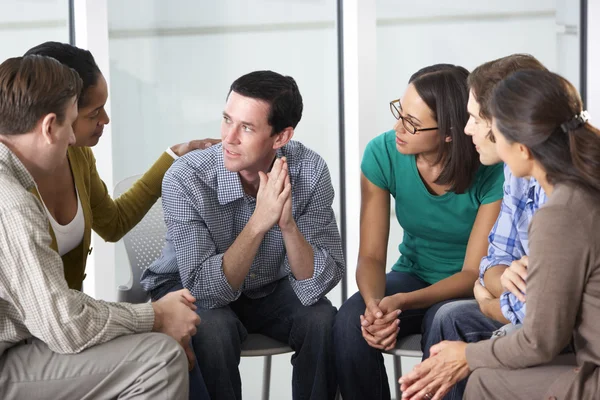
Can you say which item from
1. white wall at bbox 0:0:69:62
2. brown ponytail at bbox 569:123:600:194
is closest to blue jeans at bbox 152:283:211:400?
brown ponytail at bbox 569:123:600:194

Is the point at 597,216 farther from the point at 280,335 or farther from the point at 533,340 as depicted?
the point at 280,335

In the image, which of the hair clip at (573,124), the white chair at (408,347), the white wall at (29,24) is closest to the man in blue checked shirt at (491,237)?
the white chair at (408,347)

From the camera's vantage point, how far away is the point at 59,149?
6.39ft

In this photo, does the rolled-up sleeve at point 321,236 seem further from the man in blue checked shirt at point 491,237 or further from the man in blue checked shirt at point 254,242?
the man in blue checked shirt at point 491,237

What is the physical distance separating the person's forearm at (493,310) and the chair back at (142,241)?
110 centimetres

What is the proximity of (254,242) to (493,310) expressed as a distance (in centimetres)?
69

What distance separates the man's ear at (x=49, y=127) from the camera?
188 centimetres

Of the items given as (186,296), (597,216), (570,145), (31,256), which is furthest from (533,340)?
(31,256)

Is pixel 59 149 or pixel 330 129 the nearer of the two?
pixel 59 149

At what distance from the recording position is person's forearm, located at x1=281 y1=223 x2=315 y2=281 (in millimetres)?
2381

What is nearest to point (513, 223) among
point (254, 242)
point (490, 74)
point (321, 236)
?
point (490, 74)

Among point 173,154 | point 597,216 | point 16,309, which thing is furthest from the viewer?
point 173,154

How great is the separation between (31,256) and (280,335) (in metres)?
0.95

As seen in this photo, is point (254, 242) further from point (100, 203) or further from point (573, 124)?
point (573, 124)
